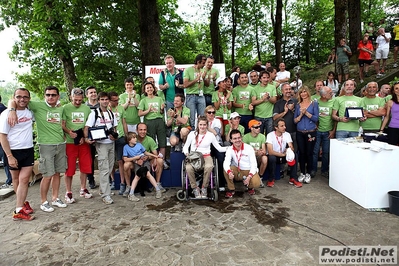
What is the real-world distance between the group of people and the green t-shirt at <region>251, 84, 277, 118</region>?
2 centimetres

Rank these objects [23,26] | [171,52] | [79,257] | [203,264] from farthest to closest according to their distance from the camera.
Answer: [171,52] → [23,26] → [79,257] → [203,264]

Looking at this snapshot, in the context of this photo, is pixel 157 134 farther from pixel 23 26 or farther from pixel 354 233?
pixel 23 26

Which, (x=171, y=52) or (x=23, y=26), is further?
(x=171, y=52)

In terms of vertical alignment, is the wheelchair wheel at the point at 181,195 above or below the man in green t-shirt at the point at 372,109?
below

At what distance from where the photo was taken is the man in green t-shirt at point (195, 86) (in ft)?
18.5

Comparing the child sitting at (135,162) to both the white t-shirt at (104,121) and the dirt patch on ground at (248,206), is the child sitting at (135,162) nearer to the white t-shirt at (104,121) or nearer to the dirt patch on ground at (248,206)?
the white t-shirt at (104,121)

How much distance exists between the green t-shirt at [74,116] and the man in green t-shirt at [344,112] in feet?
15.6

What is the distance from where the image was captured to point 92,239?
3.50 m

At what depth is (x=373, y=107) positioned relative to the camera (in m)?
5.21

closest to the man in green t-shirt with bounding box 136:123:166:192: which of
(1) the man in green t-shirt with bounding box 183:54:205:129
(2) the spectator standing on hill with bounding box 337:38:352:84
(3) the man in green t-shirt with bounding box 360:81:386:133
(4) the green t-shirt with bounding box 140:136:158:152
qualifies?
(4) the green t-shirt with bounding box 140:136:158:152

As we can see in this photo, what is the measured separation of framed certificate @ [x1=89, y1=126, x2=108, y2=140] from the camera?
4465 mm

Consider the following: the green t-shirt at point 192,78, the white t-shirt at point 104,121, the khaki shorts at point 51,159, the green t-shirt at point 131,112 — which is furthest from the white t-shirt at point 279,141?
the khaki shorts at point 51,159

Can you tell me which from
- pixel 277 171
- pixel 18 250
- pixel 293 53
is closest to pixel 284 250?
pixel 277 171

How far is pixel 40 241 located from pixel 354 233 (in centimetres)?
402
